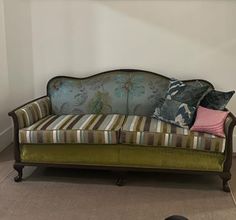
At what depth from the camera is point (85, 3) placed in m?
Answer: 3.66

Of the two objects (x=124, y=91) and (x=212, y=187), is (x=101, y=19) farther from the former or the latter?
(x=212, y=187)

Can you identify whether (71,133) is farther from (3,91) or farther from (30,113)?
(3,91)

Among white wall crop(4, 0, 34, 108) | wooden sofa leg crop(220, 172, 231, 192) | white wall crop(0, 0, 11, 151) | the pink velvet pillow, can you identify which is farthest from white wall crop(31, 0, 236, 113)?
wooden sofa leg crop(220, 172, 231, 192)

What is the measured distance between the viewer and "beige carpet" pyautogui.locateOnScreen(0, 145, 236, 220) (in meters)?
2.43

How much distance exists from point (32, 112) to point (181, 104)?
1408 millimetres

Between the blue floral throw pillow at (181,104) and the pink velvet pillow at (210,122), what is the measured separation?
0.32 ft

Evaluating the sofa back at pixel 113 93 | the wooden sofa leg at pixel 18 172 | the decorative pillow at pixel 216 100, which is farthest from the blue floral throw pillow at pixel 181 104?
the wooden sofa leg at pixel 18 172

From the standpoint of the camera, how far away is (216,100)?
10.2 feet

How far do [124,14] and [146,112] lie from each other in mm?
1116

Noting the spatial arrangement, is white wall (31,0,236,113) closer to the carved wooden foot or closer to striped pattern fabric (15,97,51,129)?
striped pattern fabric (15,97,51,129)

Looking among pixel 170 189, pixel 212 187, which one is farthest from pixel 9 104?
pixel 212 187

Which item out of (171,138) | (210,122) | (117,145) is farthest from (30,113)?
(210,122)

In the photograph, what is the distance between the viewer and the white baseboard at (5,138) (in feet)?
12.2

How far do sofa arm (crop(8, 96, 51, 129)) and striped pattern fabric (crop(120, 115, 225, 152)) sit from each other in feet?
2.90
